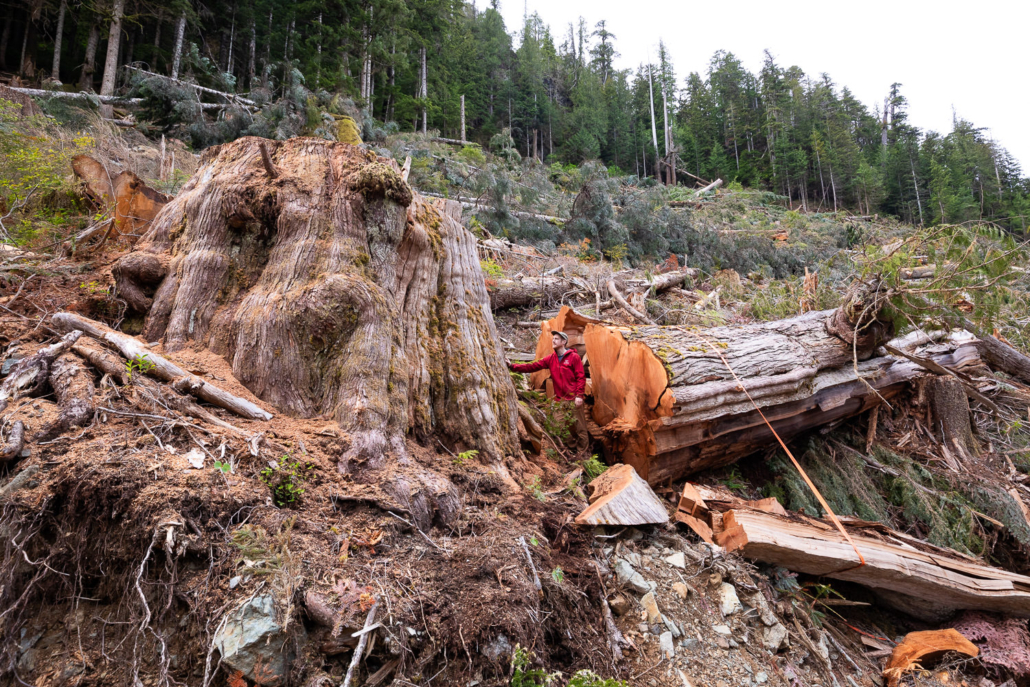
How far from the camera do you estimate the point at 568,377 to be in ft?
17.0

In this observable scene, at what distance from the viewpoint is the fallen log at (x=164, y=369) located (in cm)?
280

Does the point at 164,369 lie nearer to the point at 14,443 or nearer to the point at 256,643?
the point at 14,443

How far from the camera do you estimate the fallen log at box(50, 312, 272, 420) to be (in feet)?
9.18

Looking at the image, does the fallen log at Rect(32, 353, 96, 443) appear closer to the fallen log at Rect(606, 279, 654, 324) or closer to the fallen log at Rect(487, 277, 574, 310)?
the fallen log at Rect(487, 277, 574, 310)

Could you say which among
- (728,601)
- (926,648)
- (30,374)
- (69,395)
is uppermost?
(30,374)

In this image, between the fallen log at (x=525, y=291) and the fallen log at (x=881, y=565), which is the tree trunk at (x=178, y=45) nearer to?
the fallen log at (x=525, y=291)

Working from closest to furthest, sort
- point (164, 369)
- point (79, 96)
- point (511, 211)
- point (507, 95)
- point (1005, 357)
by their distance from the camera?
point (164, 369) < point (1005, 357) < point (79, 96) < point (511, 211) < point (507, 95)

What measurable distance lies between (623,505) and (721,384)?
1713 mm

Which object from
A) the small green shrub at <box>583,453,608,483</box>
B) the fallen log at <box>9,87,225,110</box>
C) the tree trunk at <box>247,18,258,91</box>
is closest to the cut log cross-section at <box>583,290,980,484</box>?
the small green shrub at <box>583,453,608,483</box>

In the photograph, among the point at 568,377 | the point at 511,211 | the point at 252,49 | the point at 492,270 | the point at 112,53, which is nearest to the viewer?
the point at 568,377

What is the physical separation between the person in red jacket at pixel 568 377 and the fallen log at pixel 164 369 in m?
2.98

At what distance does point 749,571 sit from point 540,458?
66.9 inches

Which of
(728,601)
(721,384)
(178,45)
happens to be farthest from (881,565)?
(178,45)

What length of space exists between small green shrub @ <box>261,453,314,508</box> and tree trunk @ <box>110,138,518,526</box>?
10.9 inches
